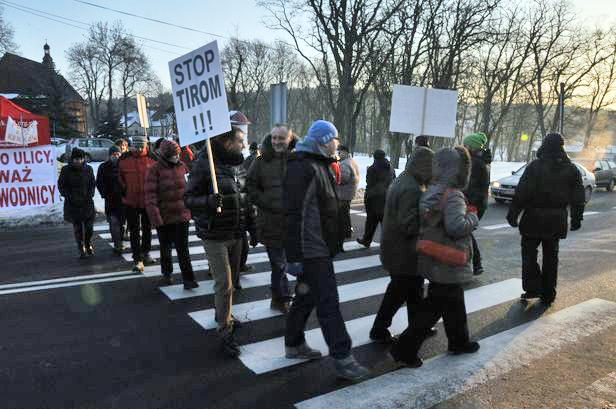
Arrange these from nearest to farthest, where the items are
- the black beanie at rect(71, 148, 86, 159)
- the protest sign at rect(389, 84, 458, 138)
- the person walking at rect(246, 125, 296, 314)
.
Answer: the person walking at rect(246, 125, 296, 314) < the black beanie at rect(71, 148, 86, 159) < the protest sign at rect(389, 84, 458, 138)

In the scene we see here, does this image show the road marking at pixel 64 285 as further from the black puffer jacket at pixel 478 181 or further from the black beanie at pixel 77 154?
the black puffer jacket at pixel 478 181

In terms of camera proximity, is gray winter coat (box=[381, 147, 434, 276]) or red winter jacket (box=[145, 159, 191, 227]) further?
red winter jacket (box=[145, 159, 191, 227])

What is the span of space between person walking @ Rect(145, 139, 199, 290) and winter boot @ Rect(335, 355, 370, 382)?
2832 mm

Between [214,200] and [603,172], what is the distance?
23.5 metres

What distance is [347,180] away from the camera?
7086mm

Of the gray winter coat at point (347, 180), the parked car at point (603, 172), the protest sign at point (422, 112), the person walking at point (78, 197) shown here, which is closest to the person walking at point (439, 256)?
the gray winter coat at point (347, 180)

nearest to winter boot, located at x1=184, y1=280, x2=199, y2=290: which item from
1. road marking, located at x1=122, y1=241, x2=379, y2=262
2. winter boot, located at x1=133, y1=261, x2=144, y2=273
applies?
winter boot, located at x1=133, y1=261, x2=144, y2=273

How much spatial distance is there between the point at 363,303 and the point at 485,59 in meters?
35.2

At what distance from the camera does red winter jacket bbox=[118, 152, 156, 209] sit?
696 cm

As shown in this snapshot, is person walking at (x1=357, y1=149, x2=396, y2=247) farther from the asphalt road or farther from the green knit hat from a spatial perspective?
the green knit hat


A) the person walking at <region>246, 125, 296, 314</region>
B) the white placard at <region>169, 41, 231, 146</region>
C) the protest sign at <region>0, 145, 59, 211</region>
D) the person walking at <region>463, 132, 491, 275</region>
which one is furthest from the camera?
the protest sign at <region>0, 145, 59, 211</region>

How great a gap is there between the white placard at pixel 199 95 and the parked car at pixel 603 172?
22644mm

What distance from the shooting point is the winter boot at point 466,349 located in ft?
12.9

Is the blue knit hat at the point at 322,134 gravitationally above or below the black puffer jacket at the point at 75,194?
above
